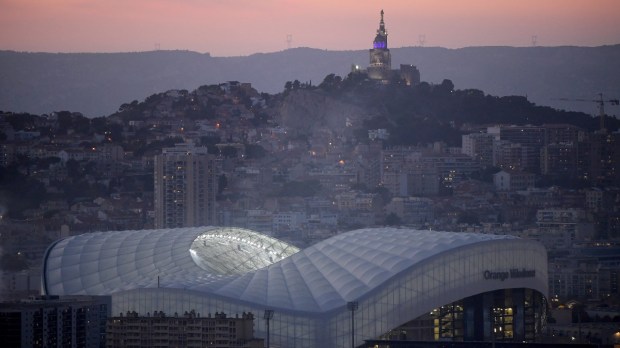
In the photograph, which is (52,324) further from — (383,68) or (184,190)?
(383,68)

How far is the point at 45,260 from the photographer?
63.1m

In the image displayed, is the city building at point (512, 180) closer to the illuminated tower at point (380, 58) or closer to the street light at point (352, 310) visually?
the illuminated tower at point (380, 58)

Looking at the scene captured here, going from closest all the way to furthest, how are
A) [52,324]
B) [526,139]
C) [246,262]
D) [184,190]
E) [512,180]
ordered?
[52,324], [246,262], [184,190], [512,180], [526,139]

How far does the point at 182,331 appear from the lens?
50875 mm

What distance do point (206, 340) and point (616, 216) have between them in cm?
6618

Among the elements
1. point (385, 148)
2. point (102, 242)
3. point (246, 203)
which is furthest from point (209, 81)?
point (102, 242)

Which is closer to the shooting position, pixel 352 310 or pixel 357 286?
pixel 352 310

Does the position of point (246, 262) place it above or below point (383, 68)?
below

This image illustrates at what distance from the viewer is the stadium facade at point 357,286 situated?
53.8 m

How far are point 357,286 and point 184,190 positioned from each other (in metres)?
51.8

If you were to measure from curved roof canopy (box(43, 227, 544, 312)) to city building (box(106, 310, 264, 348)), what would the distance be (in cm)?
330

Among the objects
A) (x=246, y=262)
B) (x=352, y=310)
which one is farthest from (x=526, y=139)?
(x=352, y=310)

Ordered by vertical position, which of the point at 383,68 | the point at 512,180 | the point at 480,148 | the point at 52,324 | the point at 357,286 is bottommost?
the point at 52,324

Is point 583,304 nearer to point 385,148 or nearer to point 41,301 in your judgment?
point 41,301
